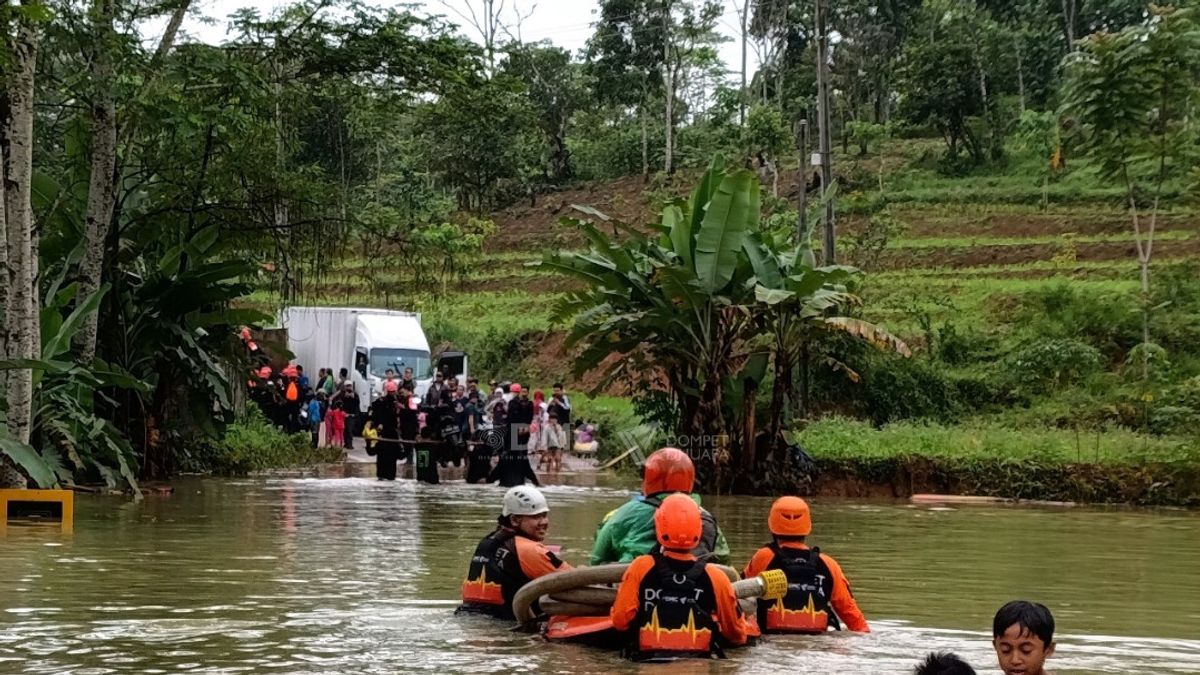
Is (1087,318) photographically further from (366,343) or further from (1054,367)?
(366,343)

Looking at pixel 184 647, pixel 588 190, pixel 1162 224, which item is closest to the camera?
pixel 184 647

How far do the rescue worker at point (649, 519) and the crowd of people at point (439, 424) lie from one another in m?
15.0

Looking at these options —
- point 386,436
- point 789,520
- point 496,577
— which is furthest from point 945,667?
point 386,436

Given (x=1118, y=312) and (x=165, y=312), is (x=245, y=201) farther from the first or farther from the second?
(x=1118, y=312)

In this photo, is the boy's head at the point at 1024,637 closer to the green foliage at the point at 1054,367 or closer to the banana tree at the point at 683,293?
the banana tree at the point at 683,293

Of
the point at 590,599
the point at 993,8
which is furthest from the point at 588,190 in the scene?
the point at 590,599

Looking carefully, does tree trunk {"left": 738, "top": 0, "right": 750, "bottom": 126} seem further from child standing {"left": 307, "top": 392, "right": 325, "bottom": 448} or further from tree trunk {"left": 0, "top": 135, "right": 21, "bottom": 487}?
tree trunk {"left": 0, "top": 135, "right": 21, "bottom": 487}

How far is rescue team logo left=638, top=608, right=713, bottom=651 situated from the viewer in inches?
337

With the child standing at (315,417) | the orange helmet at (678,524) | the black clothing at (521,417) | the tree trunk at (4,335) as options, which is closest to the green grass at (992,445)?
the black clothing at (521,417)

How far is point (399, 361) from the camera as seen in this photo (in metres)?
38.3

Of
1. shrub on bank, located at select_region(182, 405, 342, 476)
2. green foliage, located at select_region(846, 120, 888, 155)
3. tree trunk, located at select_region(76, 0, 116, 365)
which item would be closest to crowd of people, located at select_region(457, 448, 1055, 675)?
tree trunk, located at select_region(76, 0, 116, 365)

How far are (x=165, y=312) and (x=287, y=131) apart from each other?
3.24m

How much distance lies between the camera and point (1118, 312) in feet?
117

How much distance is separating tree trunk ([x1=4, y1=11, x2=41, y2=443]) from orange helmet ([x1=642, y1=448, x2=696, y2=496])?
31.5ft
